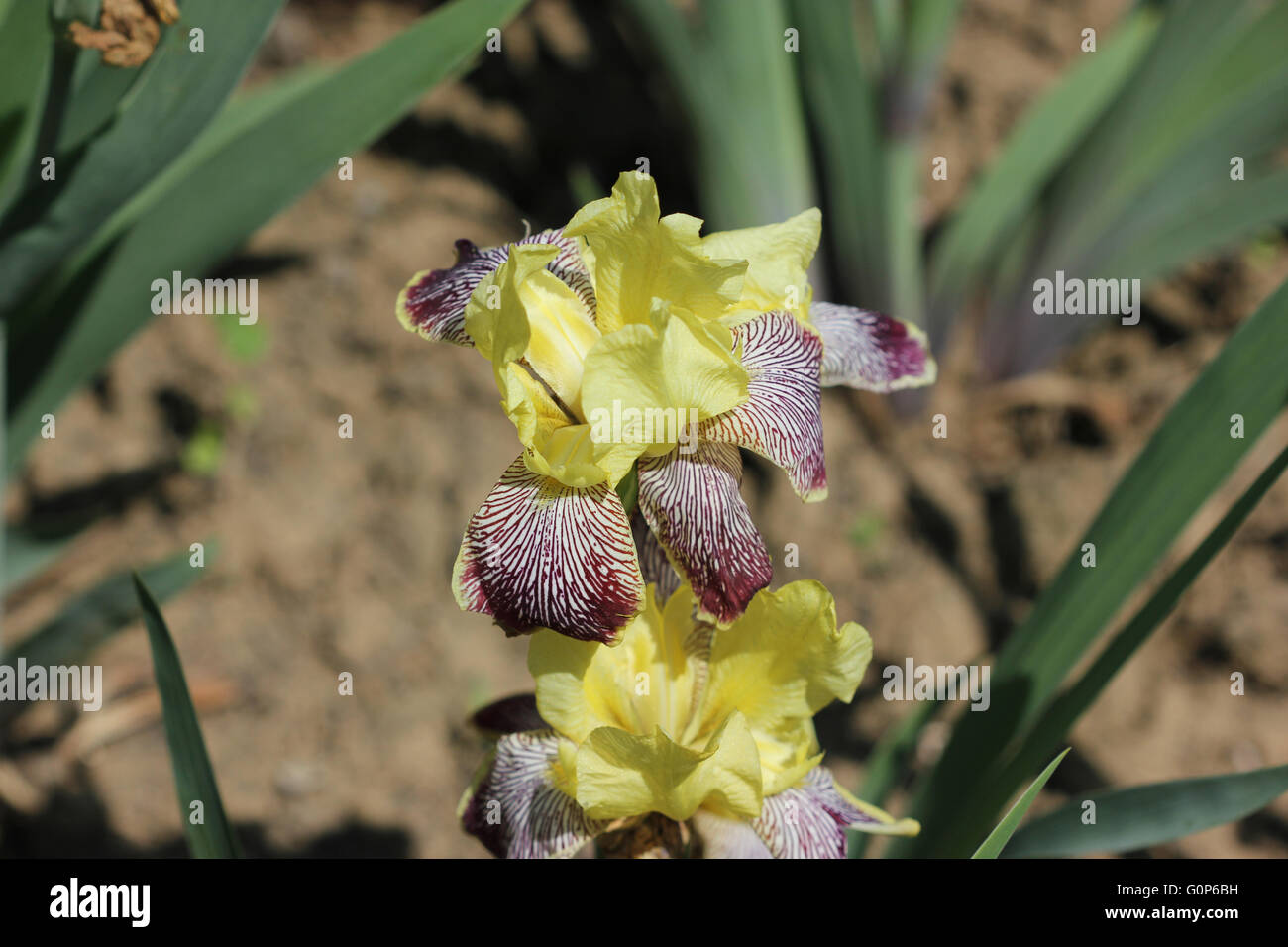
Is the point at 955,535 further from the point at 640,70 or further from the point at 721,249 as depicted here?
the point at 721,249

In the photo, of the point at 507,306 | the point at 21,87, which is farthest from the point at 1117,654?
the point at 21,87

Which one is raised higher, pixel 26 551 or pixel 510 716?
pixel 26 551

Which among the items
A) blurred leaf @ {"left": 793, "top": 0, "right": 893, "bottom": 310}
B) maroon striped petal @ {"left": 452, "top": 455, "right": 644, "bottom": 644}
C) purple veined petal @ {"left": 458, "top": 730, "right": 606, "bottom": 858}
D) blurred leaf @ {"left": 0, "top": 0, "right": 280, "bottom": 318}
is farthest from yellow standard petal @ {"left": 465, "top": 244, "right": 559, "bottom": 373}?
blurred leaf @ {"left": 793, "top": 0, "right": 893, "bottom": 310}

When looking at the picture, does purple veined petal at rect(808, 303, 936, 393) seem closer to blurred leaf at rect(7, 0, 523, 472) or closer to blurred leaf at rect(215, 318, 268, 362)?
blurred leaf at rect(7, 0, 523, 472)

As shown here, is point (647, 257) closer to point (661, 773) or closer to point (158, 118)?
point (661, 773)

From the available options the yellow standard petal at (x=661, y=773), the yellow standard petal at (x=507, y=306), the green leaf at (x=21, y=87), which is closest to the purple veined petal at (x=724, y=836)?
the yellow standard petal at (x=661, y=773)

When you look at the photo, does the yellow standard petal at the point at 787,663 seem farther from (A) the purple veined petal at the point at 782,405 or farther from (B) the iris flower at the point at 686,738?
(A) the purple veined petal at the point at 782,405
